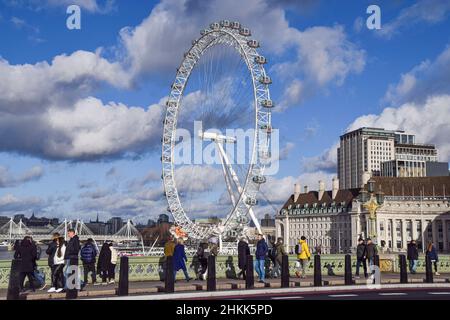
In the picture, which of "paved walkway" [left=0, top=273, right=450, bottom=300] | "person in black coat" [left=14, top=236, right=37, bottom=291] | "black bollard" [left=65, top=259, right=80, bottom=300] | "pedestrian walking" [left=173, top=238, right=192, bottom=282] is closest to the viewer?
"black bollard" [left=65, top=259, right=80, bottom=300]

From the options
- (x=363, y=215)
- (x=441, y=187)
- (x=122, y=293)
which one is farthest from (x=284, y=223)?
(x=122, y=293)

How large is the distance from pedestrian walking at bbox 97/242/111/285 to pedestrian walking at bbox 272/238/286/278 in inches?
260

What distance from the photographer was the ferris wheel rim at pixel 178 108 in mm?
53625

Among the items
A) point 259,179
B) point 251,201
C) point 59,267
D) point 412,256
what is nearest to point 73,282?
point 59,267

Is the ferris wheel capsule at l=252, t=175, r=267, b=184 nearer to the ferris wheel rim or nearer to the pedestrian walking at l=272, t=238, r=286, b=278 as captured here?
the ferris wheel rim

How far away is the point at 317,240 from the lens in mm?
187625

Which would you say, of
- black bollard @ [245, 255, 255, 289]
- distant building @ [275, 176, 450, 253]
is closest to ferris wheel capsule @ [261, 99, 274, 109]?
black bollard @ [245, 255, 255, 289]

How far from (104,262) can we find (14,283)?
600cm

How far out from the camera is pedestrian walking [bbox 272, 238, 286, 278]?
26.0 metres

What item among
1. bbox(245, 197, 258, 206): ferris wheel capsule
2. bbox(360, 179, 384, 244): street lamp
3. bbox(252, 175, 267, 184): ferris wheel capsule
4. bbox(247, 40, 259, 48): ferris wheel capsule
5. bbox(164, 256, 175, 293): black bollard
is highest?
bbox(247, 40, 259, 48): ferris wheel capsule

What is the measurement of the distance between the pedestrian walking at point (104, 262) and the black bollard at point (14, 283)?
17.1ft

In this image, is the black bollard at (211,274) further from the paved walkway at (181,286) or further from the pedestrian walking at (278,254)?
the pedestrian walking at (278,254)
